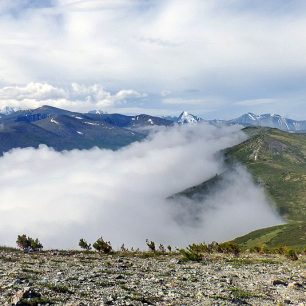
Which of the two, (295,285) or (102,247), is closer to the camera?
(295,285)

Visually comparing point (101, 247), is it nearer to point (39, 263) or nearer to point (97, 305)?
point (39, 263)

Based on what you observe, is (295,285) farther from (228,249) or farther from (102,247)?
(102,247)

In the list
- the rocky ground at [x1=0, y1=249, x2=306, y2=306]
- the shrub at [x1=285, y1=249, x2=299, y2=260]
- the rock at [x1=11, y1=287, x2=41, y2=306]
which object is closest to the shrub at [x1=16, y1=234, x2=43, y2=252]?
the rocky ground at [x1=0, y1=249, x2=306, y2=306]

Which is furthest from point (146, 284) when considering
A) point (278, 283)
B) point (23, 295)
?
point (278, 283)

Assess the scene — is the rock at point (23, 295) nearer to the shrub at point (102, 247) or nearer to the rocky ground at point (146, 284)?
the rocky ground at point (146, 284)

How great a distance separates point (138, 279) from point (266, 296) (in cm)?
1053

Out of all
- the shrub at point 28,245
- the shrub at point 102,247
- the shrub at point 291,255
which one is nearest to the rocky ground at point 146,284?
the shrub at point 291,255

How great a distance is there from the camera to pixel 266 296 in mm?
28797

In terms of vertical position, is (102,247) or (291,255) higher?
(102,247)

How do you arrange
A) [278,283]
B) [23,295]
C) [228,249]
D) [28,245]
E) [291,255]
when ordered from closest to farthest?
[23,295] → [278,283] → [291,255] → [28,245] → [228,249]

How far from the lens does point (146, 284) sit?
1229 inches

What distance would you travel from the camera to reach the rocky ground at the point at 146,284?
80.8 feet

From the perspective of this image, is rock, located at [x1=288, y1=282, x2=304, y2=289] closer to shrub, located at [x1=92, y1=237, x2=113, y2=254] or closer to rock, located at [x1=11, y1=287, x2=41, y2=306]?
rock, located at [x1=11, y1=287, x2=41, y2=306]

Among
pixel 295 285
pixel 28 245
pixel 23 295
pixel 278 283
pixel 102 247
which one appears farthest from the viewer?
pixel 28 245
